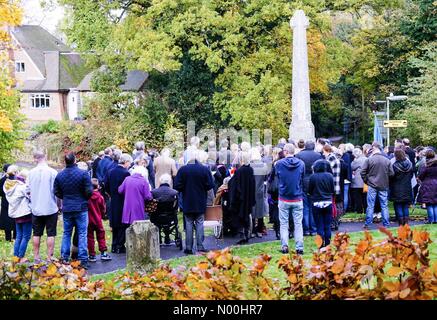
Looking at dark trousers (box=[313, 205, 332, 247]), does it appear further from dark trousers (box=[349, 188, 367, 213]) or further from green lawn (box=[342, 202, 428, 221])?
dark trousers (box=[349, 188, 367, 213])

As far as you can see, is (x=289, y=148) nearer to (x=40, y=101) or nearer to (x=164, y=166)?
(x=164, y=166)

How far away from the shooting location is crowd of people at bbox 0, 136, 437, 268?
11.0 meters

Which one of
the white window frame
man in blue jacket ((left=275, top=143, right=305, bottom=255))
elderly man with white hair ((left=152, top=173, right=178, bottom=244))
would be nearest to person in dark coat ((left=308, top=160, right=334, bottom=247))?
man in blue jacket ((left=275, top=143, right=305, bottom=255))

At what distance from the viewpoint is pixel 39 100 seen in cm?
6003

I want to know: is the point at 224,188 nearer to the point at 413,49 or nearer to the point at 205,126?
the point at 205,126

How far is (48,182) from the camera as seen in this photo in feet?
36.0

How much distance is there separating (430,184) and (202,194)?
567 cm

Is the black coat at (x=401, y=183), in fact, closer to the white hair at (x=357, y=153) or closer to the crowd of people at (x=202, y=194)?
the crowd of people at (x=202, y=194)

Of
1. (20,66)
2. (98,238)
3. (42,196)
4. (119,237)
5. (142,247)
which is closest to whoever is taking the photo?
(142,247)

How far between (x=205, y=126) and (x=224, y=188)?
746 inches

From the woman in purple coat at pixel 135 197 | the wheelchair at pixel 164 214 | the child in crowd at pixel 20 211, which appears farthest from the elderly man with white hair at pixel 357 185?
the child in crowd at pixel 20 211

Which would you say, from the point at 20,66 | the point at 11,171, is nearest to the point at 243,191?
the point at 11,171

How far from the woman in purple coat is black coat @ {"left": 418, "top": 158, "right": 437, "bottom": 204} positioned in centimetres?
649

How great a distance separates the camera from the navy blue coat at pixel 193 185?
38.4ft
